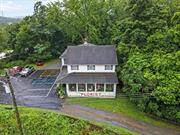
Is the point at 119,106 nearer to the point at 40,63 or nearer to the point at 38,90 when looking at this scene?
the point at 38,90

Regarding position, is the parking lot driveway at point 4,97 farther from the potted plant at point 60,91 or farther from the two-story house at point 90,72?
the two-story house at point 90,72

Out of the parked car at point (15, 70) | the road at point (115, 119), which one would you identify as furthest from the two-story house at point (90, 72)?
the parked car at point (15, 70)

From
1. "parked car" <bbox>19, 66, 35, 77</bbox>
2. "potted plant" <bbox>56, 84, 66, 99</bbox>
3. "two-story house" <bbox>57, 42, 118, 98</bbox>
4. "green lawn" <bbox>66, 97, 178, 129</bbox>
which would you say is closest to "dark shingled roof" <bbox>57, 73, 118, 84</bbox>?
"two-story house" <bbox>57, 42, 118, 98</bbox>

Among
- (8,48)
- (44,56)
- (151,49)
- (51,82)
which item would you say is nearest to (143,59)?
(151,49)

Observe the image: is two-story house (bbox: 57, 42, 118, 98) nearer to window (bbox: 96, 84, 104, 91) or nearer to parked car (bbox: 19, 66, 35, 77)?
window (bbox: 96, 84, 104, 91)

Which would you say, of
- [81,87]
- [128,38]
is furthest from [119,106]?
[128,38]

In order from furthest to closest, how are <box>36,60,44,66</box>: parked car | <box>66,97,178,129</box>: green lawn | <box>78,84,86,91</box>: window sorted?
<box>36,60,44,66</box>: parked car
<box>78,84,86,91</box>: window
<box>66,97,178,129</box>: green lawn

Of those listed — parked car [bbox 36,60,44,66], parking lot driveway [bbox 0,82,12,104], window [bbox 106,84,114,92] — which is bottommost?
parking lot driveway [bbox 0,82,12,104]
